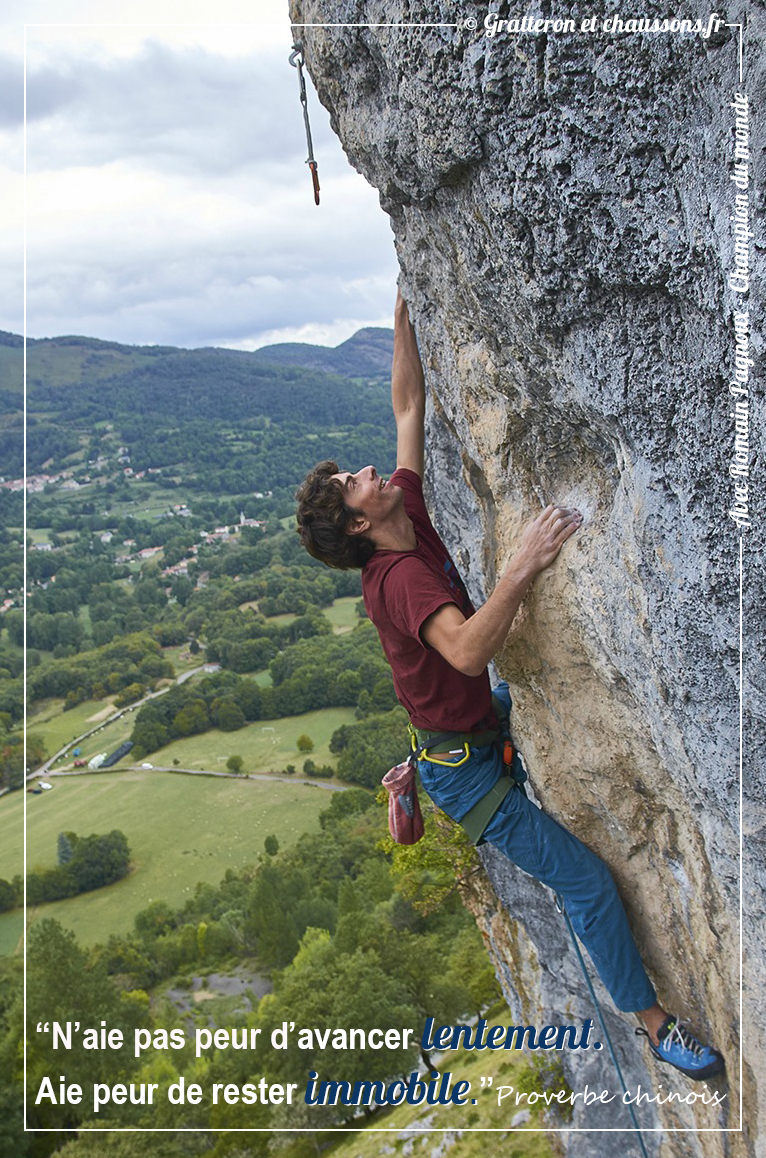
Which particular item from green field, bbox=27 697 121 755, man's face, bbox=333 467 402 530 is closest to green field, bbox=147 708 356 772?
green field, bbox=27 697 121 755

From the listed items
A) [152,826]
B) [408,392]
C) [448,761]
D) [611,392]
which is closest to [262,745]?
[152,826]

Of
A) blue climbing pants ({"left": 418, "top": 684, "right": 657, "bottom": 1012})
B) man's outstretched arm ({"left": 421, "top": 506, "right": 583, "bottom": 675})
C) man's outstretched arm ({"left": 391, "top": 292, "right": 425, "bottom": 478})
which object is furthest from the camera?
man's outstretched arm ({"left": 391, "top": 292, "right": 425, "bottom": 478})

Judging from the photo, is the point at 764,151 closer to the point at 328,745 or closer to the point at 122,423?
the point at 328,745

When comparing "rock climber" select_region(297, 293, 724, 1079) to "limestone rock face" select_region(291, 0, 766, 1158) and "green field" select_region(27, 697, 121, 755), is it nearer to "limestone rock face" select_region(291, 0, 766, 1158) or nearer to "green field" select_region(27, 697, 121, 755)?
→ "limestone rock face" select_region(291, 0, 766, 1158)

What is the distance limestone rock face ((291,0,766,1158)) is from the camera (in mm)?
3020

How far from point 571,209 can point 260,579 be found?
4201 inches

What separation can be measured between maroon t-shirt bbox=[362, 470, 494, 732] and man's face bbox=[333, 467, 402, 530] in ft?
0.73

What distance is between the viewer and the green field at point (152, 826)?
51.0 metres

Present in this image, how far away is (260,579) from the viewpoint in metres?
109

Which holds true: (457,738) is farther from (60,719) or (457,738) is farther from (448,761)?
(60,719)

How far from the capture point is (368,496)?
4863mm

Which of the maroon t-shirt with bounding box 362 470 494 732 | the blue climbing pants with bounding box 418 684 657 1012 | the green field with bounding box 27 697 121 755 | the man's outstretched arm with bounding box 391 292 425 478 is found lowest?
the green field with bounding box 27 697 121 755

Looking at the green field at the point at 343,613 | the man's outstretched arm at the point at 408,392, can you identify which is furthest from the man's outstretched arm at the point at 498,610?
the green field at the point at 343,613

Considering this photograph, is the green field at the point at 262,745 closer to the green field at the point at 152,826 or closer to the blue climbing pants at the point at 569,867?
the green field at the point at 152,826
